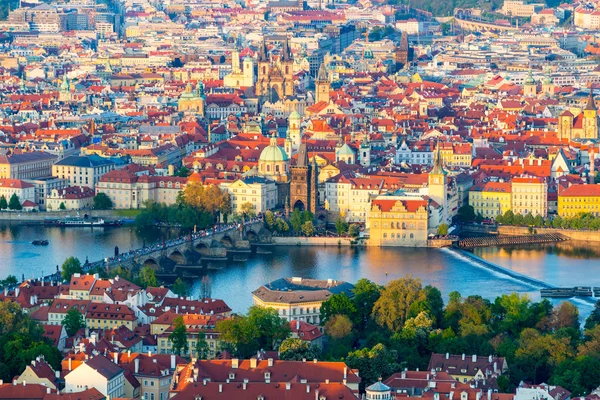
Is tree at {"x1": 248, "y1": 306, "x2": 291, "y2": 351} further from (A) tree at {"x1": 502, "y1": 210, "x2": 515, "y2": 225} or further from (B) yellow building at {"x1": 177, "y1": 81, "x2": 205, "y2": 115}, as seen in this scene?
(B) yellow building at {"x1": 177, "y1": 81, "x2": 205, "y2": 115}

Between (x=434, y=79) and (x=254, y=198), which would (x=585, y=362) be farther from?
(x=434, y=79)

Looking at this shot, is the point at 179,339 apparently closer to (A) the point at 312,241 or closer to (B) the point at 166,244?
(B) the point at 166,244

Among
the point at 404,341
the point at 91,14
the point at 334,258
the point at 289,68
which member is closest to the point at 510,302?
the point at 404,341

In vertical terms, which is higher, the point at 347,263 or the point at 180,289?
the point at 180,289

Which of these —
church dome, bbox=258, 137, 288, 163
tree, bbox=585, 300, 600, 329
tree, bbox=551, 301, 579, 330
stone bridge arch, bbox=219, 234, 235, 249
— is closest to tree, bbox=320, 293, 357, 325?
tree, bbox=551, 301, 579, 330

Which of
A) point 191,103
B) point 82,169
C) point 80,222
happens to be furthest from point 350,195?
point 191,103

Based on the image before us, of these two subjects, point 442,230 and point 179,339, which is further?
point 442,230
